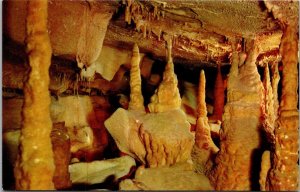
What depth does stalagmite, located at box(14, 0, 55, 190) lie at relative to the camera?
11.8ft

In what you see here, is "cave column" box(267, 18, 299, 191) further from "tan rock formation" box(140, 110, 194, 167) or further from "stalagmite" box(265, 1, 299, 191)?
"tan rock formation" box(140, 110, 194, 167)

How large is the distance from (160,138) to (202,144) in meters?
1.95

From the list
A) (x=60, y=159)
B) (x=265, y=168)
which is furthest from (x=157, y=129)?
(x=265, y=168)

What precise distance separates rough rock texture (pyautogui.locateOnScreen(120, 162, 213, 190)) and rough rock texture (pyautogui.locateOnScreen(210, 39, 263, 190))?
295mm

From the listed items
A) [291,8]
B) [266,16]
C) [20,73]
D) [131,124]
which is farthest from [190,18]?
[20,73]

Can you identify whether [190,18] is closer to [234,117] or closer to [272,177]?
[234,117]

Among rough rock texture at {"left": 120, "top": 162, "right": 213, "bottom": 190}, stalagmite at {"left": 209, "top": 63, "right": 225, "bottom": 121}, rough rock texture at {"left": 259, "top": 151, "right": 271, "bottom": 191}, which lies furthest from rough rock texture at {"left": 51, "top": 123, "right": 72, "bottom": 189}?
stalagmite at {"left": 209, "top": 63, "right": 225, "bottom": 121}

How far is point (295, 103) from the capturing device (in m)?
4.12

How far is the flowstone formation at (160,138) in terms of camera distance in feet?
19.1

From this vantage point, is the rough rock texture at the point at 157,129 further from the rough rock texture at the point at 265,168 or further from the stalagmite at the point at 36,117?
the stalagmite at the point at 36,117

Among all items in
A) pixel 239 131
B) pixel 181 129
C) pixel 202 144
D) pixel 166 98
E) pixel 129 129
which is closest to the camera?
pixel 239 131

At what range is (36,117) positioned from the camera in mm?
3703

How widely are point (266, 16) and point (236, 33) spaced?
1.32 m

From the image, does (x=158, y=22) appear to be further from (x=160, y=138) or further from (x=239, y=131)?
(x=239, y=131)
